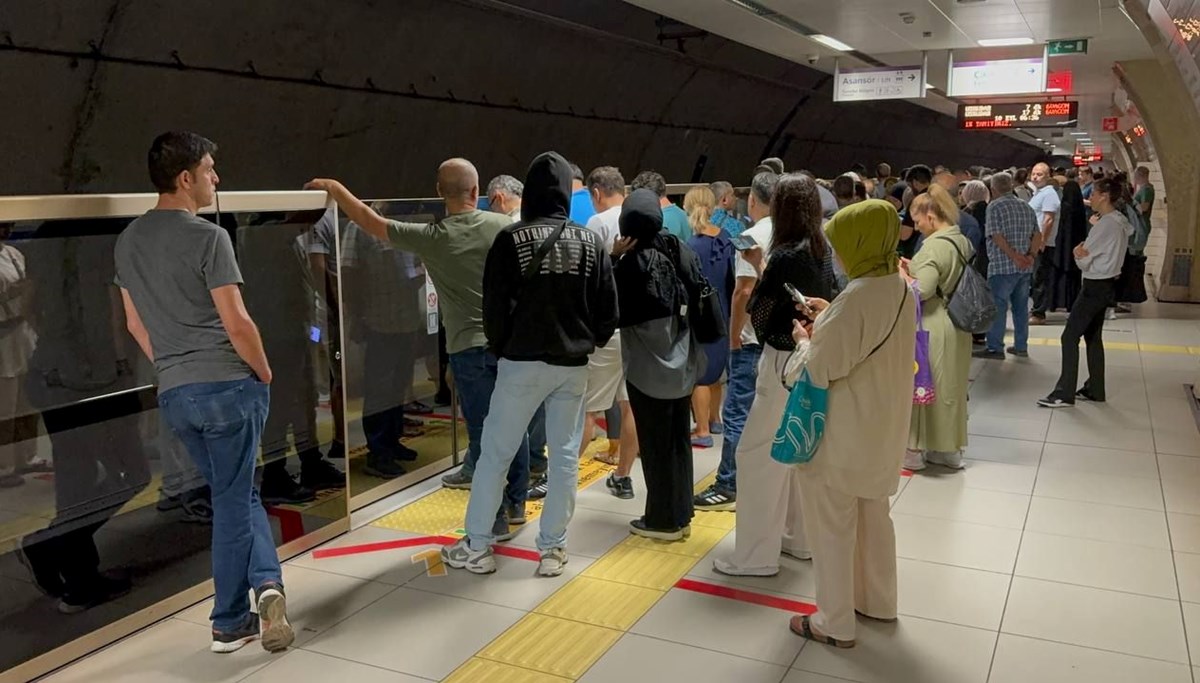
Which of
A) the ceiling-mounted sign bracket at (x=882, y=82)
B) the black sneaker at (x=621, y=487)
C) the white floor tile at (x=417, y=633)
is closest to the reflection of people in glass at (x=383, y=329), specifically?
the black sneaker at (x=621, y=487)

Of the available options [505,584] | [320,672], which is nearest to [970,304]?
[505,584]

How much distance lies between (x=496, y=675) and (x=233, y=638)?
0.99 meters

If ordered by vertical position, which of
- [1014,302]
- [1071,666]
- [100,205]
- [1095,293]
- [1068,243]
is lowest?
[1071,666]

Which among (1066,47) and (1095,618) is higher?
(1066,47)

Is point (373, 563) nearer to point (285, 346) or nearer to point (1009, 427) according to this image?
point (285, 346)

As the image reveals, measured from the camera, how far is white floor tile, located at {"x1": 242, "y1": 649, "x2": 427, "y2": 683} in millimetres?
3215

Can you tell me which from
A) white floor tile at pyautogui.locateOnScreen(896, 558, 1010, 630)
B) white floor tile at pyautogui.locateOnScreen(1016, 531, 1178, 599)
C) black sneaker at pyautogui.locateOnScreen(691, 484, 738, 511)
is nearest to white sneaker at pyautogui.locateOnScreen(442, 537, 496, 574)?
black sneaker at pyautogui.locateOnScreen(691, 484, 738, 511)

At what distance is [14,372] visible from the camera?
10.9 feet

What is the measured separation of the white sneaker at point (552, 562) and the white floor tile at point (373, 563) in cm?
53

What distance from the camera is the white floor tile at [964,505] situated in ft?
15.5

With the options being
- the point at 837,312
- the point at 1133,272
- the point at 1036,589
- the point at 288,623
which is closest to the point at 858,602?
the point at 1036,589

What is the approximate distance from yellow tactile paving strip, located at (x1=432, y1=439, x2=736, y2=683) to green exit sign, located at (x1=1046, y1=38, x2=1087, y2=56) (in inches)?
359

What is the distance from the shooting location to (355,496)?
4.89 m

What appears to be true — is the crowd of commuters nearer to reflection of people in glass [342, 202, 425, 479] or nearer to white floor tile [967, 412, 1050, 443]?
reflection of people in glass [342, 202, 425, 479]
